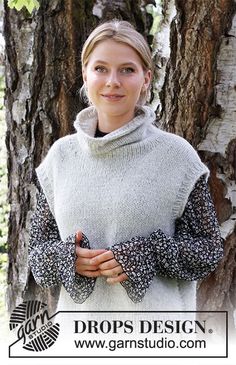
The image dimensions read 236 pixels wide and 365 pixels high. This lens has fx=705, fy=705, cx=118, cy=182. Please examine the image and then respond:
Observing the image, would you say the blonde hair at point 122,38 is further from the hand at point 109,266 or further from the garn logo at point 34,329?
the garn logo at point 34,329

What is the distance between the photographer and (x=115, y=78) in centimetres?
197

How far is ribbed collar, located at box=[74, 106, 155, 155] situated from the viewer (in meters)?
2.03

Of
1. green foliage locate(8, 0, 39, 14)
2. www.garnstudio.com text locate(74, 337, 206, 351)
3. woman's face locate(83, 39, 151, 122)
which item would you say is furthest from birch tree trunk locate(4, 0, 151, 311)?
woman's face locate(83, 39, 151, 122)

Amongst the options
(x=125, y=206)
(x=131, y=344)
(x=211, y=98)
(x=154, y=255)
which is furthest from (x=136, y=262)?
(x=211, y=98)

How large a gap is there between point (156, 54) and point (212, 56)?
0.39 metres

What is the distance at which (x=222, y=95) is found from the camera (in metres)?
2.74

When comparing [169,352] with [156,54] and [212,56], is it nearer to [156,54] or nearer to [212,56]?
[212,56]

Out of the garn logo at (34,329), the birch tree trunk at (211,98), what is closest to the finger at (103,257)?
the garn logo at (34,329)

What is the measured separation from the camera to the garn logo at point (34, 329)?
2.29m

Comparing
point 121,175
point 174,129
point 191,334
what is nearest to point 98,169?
point 121,175

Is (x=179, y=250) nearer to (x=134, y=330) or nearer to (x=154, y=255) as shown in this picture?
(x=154, y=255)

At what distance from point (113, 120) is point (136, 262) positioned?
16.6 inches

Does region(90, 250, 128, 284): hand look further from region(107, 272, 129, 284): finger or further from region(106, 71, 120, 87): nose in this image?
region(106, 71, 120, 87): nose

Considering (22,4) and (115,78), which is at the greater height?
(22,4)
